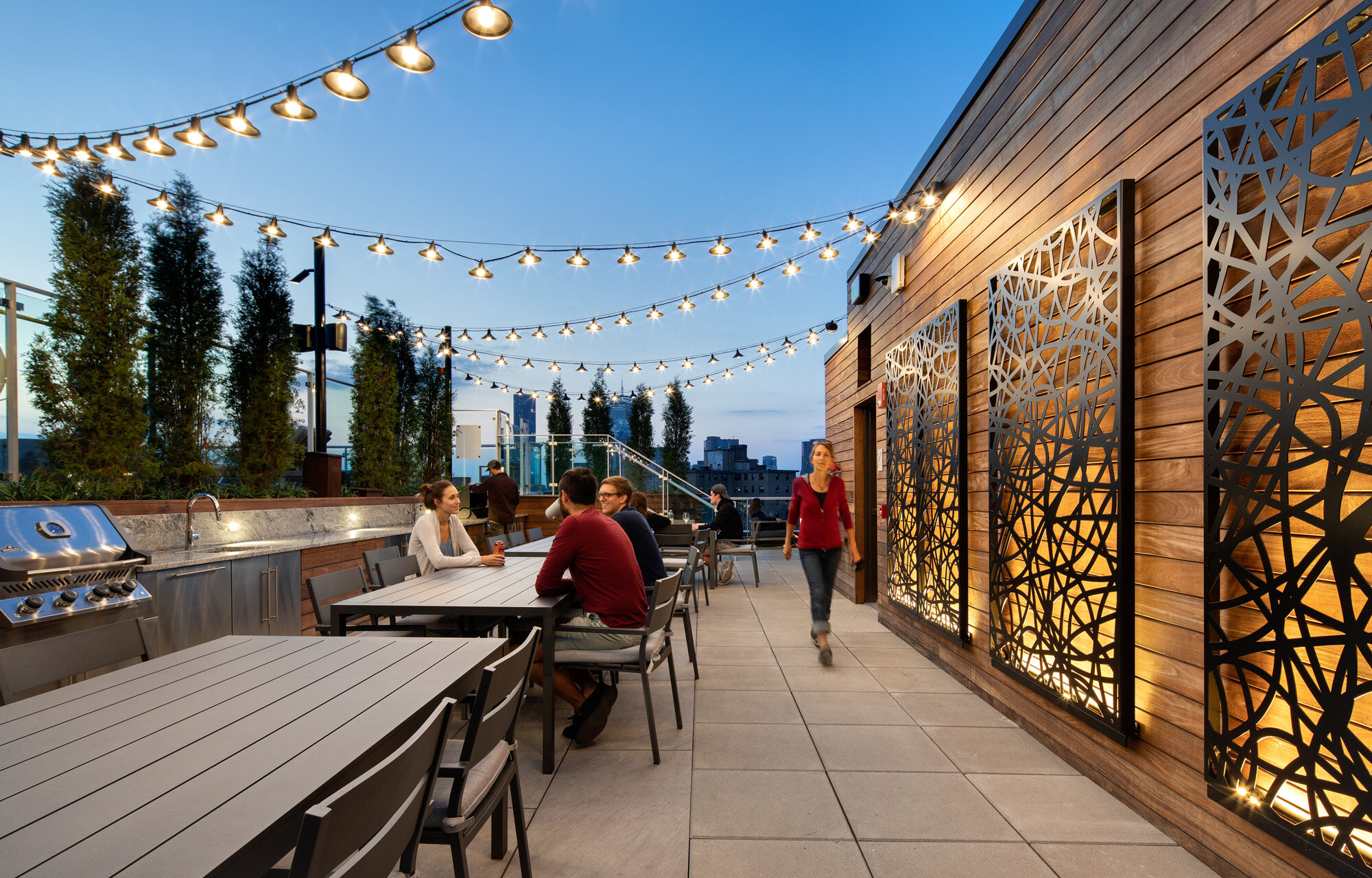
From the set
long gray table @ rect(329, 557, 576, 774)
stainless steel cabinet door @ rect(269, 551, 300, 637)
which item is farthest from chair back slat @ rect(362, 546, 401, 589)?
stainless steel cabinet door @ rect(269, 551, 300, 637)

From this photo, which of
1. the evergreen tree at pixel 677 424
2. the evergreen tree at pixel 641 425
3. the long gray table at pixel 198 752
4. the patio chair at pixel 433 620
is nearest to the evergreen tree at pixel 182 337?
the patio chair at pixel 433 620

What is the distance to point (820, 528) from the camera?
4559 millimetres

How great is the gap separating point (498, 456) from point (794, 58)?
910 cm

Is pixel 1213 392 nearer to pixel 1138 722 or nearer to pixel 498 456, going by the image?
pixel 1138 722

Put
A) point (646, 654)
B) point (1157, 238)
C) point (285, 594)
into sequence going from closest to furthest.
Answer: point (1157, 238)
point (646, 654)
point (285, 594)

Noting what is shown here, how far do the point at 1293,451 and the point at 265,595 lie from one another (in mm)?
5490

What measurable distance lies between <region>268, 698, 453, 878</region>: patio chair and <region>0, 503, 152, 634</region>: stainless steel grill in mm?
2571

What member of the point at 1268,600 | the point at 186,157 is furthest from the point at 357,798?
the point at 186,157

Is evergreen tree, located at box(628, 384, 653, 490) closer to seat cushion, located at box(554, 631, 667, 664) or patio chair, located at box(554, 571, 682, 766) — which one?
patio chair, located at box(554, 571, 682, 766)

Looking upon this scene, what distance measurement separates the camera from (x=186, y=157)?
5.12 metres

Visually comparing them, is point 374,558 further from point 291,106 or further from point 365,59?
point 365,59

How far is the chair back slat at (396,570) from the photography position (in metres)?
3.68

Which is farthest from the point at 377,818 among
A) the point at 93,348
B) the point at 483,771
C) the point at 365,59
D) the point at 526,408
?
the point at 526,408

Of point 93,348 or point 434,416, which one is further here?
point 434,416
